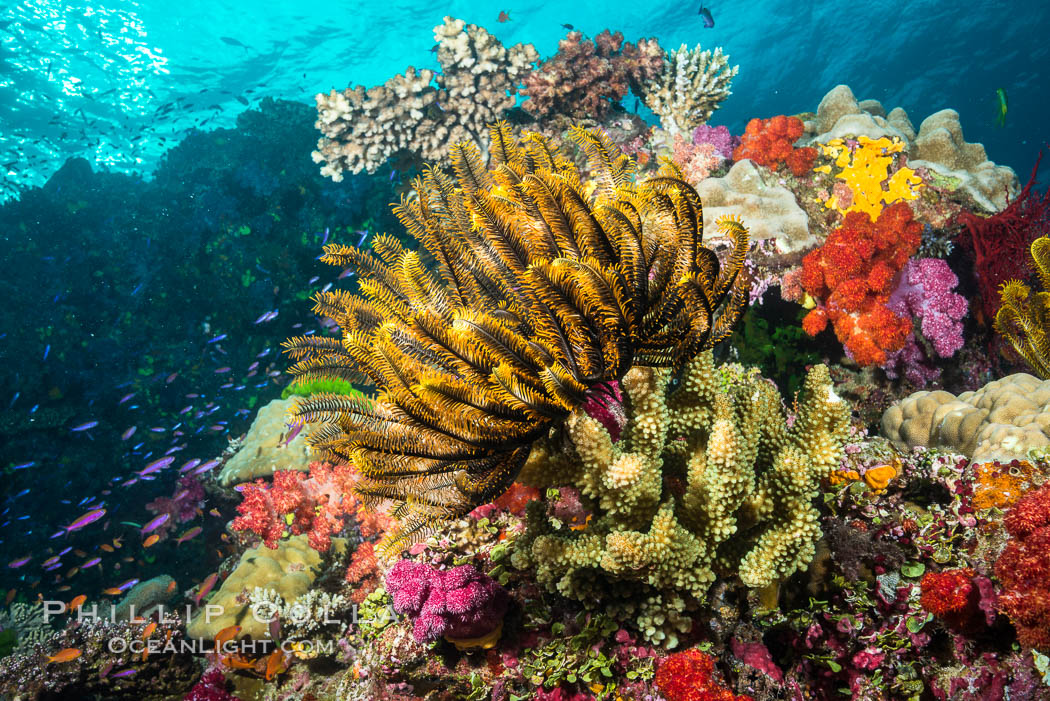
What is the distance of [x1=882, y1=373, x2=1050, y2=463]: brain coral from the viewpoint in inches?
142

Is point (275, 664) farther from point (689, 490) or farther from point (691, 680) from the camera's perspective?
point (689, 490)

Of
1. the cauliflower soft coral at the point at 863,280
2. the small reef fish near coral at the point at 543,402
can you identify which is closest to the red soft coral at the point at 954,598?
the small reef fish near coral at the point at 543,402

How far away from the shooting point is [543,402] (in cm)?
214

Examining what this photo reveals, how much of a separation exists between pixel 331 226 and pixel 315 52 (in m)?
21.2

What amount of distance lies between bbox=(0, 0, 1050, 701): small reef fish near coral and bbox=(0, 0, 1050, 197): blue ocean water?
247 inches

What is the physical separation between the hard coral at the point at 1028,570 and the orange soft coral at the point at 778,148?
248 inches

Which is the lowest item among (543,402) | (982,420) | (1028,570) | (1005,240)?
(1028,570)

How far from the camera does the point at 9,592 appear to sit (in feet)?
33.0

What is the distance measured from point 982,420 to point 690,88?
22.9 feet

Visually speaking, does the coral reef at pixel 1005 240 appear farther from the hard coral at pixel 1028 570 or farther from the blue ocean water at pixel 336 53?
the blue ocean water at pixel 336 53

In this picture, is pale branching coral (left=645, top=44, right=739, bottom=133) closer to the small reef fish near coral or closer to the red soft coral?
the small reef fish near coral

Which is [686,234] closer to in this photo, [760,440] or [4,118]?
[760,440]

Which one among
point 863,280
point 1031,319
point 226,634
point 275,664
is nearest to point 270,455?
point 226,634

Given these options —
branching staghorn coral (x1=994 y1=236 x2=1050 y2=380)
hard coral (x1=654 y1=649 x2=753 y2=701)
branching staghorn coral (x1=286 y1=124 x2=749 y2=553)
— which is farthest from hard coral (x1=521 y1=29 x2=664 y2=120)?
hard coral (x1=654 y1=649 x2=753 y2=701)
